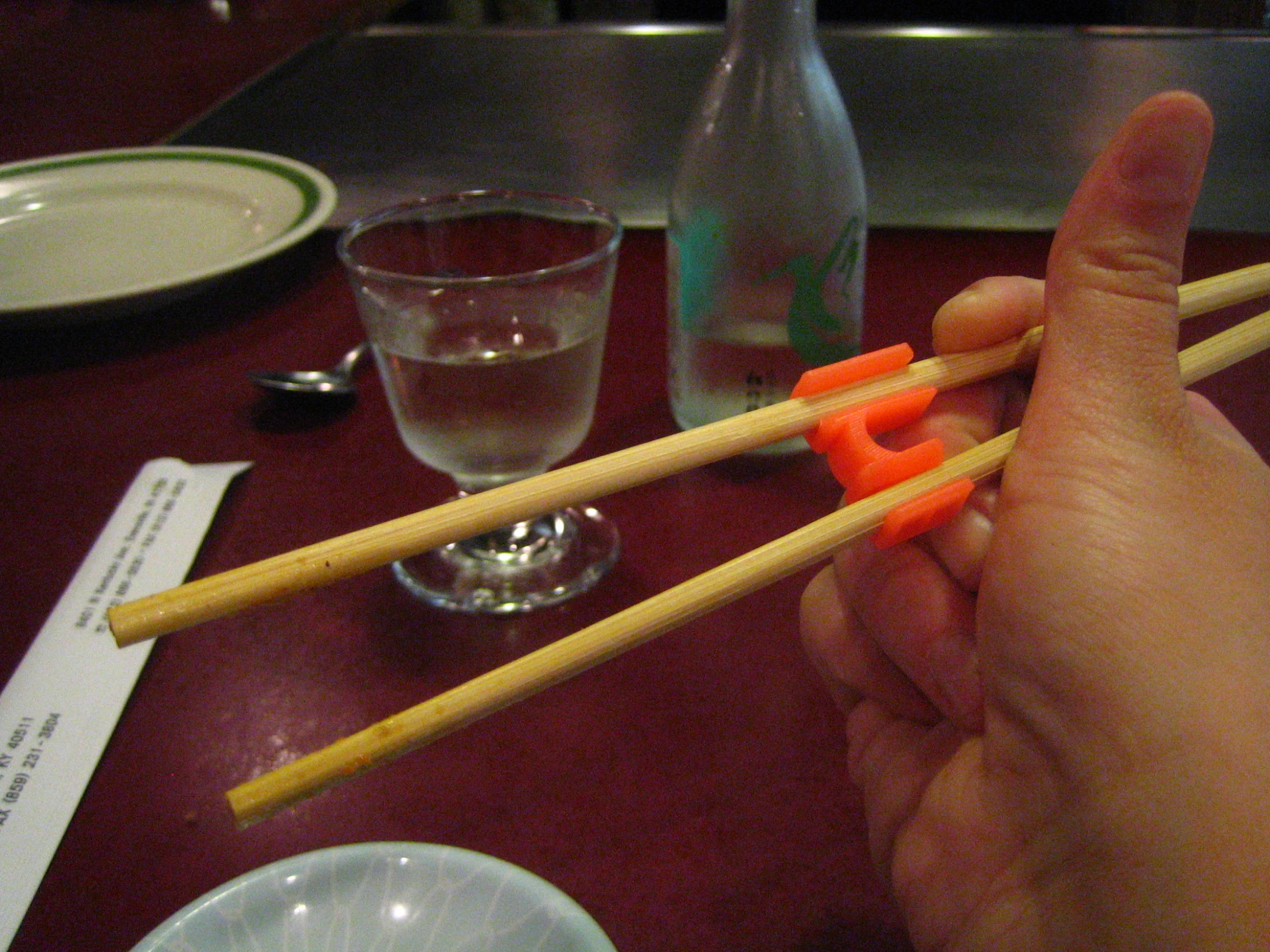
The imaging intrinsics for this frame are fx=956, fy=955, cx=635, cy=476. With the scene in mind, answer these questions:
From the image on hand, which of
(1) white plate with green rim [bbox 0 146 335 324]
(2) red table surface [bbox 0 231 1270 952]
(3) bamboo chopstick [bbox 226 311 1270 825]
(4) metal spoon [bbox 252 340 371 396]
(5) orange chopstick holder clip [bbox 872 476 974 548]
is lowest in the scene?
(2) red table surface [bbox 0 231 1270 952]

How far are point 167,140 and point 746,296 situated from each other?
0.83 meters

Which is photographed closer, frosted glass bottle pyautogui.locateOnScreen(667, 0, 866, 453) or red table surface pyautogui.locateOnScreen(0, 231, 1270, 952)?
red table surface pyautogui.locateOnScreen(0, 231, 1270, 952)

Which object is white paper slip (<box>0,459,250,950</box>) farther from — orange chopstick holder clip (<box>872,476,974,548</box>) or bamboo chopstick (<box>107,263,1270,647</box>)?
orange chopstick holder clip (<box>872,476,974,548</box>)

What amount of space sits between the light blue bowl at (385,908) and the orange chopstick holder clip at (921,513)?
0.47 ft

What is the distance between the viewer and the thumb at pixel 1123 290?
0.28 meters

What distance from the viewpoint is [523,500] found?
→ 0.24 m

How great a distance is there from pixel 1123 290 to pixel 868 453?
0.09 m

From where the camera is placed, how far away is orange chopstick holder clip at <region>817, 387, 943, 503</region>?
31cm

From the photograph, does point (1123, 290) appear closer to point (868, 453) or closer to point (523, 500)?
point (868, 453)

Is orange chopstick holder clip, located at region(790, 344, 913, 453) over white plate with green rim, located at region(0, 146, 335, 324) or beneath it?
over

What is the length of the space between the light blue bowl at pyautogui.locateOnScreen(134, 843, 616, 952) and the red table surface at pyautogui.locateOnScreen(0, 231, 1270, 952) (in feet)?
0.16

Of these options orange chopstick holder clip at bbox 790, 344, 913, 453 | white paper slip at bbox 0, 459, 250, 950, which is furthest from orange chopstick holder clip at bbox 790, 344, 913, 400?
white paper slip at bbox 0, 459, 250, 950

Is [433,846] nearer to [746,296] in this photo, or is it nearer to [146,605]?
[146,605]

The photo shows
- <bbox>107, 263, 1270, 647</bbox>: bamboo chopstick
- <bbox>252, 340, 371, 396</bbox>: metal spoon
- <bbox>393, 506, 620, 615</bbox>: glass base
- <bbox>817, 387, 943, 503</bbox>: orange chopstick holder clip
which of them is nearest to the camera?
<bbox>107, 263, 1270, 647</bbox>: bamboo chopstick
